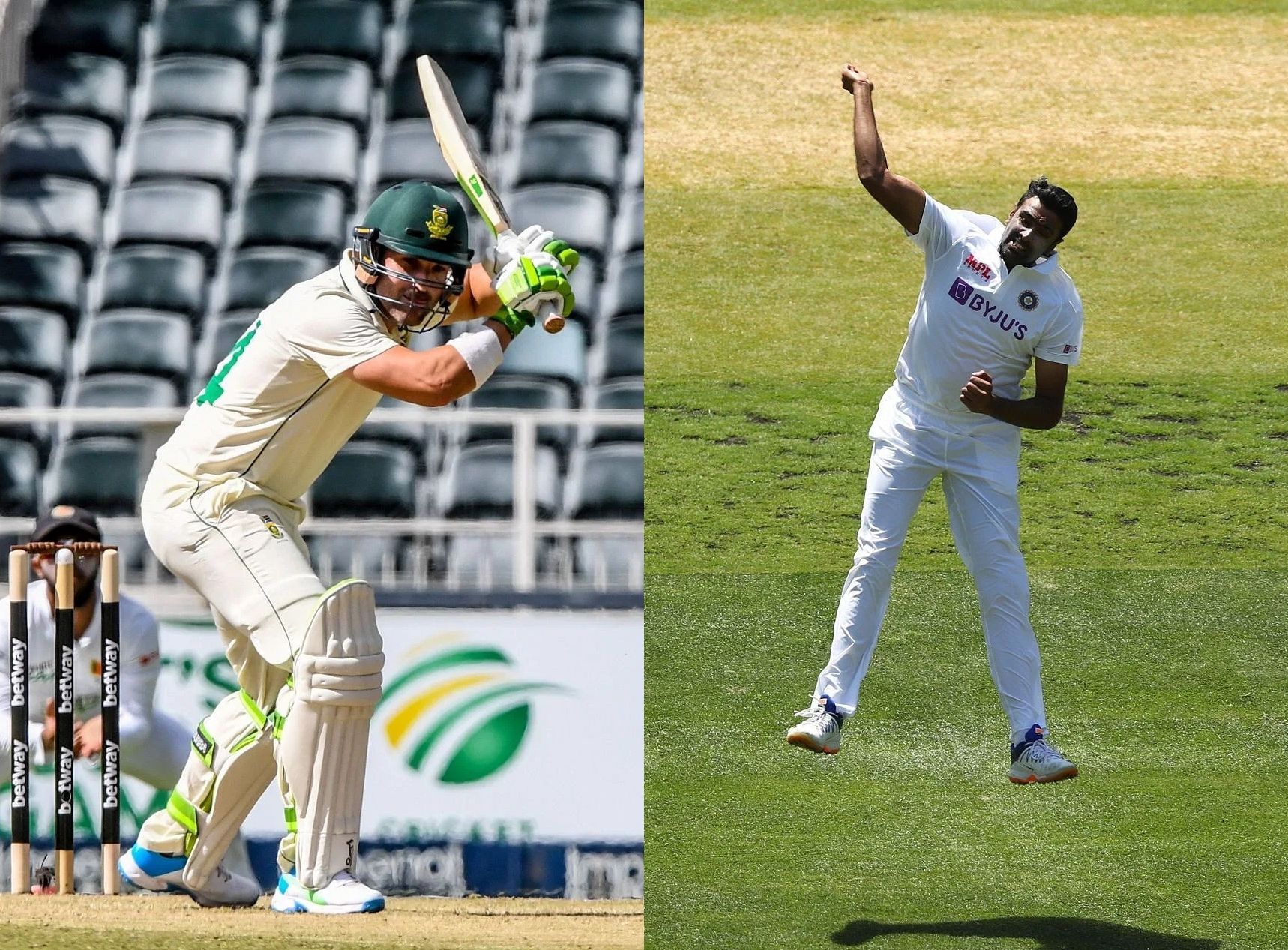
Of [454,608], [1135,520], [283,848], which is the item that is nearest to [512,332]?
[283,848]

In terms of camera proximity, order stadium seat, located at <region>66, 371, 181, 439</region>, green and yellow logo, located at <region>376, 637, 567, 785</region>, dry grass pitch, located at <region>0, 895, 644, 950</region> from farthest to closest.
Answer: stadium seat, located at <region>66, 371, 181, 439</region>, green and yellow logo, located at <region>376, 637, 567, 785</region>, dry grass pitch, located at <region>0, 895, 644, 950</region>

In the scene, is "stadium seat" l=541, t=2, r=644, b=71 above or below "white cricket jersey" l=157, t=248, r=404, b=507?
above

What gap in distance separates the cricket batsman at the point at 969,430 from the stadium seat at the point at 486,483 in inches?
139

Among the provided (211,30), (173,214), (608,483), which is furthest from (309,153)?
(608,483)

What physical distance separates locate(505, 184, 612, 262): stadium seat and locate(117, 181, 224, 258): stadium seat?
1405 mm

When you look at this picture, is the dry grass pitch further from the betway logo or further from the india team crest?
the betway logo

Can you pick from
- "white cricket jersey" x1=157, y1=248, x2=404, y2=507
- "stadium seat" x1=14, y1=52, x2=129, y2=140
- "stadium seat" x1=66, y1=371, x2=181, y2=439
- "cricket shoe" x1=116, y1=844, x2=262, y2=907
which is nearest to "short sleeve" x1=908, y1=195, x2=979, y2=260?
"white cricket jersey" x1=157, y1=248, x2=404, y2=507

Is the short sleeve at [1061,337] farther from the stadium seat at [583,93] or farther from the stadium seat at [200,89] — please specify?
the stadium seat at [200,89]

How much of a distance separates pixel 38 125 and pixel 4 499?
6.97 feet

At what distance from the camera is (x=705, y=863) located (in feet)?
15.5

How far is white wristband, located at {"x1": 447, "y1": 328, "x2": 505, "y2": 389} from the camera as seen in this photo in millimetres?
3682

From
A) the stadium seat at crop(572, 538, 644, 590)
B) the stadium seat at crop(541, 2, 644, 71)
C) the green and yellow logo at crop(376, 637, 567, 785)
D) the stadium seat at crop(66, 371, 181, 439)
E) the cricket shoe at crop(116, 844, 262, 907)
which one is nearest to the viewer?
the cricket shoe at crop(116, 844, 262, 907)

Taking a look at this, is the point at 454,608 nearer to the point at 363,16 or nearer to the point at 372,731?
the point at 372,731

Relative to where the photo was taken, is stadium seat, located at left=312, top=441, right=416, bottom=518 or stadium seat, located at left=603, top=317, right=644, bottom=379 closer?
stadium seat, located at left=312, top=441, right=416, bottom=518
